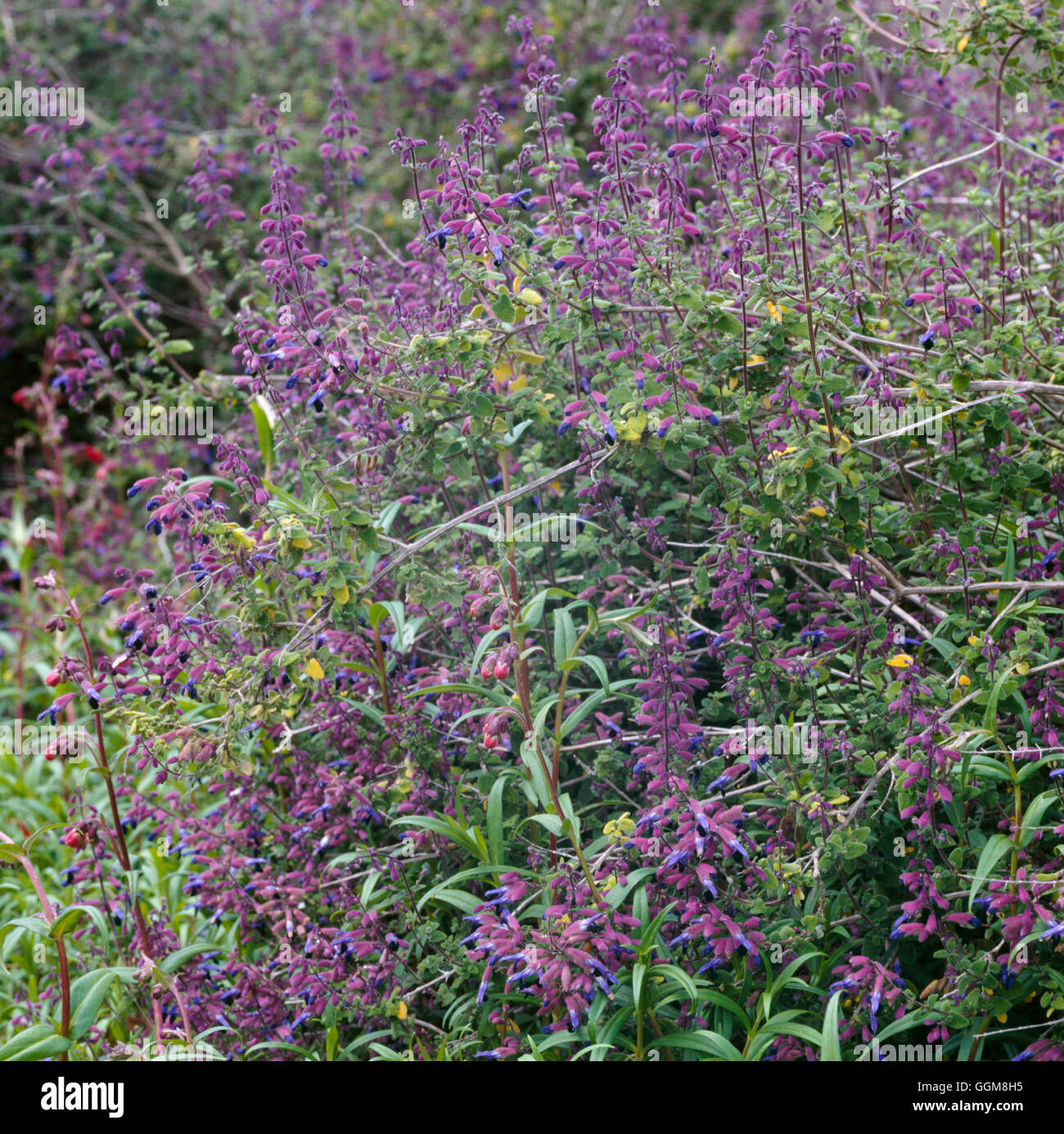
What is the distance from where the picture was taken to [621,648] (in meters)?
3.28

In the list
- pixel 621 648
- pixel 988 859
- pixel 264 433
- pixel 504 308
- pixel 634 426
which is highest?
pixel 504 308

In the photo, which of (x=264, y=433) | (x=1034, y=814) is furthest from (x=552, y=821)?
(x=264, y=433)

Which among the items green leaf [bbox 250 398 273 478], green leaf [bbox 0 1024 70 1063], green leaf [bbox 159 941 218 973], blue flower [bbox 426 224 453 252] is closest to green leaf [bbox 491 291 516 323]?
blue flower [bbox 426 224 453 252]

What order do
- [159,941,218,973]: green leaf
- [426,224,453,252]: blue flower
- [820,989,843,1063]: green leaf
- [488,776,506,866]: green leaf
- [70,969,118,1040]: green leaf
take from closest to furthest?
1. [820,989,843,1063]: green leaf
2. [70,969,118,1040]: green leaf
3. [426,224,453,252]: blue flower
4. [488,776,506,866]: green leaf
5. [159,941,218,973]: green leaf

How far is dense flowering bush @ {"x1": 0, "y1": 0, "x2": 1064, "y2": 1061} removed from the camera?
258cm

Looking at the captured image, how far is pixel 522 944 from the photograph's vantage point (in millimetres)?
2523

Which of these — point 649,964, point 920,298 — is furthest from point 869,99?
point 649,964

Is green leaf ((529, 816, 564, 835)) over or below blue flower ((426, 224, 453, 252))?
below

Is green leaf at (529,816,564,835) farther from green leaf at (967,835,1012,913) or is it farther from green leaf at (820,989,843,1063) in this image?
green leaf at (967,835,1012,913)

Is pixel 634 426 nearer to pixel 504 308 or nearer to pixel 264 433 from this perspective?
pixel 504 308

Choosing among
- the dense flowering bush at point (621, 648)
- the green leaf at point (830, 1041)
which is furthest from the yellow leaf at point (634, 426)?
the green leaf at point (830, 1041)

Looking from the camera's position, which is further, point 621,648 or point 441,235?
point 621,648

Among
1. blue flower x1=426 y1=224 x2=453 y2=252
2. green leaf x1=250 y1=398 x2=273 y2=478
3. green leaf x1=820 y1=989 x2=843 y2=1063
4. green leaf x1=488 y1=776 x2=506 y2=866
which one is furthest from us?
green leaf x1=250 y1=398 x2=273 y2=478

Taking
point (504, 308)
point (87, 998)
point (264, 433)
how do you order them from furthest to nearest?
point (264, 433) → point (504, 308) → point (87, 998)
